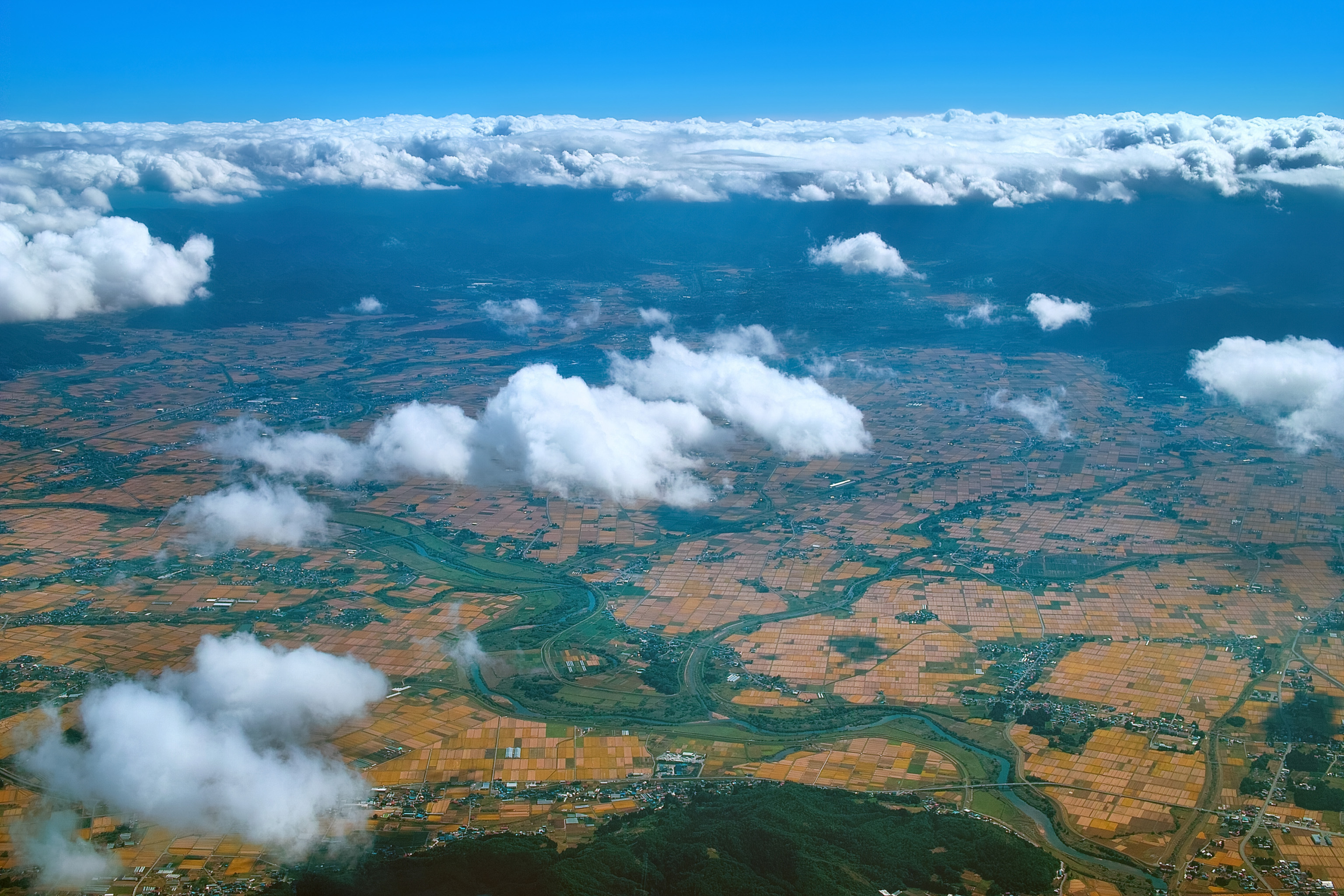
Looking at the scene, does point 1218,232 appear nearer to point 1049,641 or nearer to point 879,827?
point 1049,641

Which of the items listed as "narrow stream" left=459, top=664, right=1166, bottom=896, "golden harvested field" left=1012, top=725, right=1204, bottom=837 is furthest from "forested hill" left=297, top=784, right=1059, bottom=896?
"golden harvested field" left=1012, top=725, right=1204, bottom=837

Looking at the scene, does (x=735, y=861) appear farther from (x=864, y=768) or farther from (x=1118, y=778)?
(x=1118, y=778)

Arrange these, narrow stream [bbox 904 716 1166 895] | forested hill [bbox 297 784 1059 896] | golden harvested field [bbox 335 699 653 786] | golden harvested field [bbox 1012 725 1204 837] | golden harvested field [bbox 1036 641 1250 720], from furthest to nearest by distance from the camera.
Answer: golden harvested field [bbox 1036 641 1250 720] < golden harvested field [bbox 335 699 653 786] < golden harvested field [bbox 1012 725 1204 837] < narrow stream [bbox 904 716 1166 895] < forested hill [bbox 297 784 1059 896]

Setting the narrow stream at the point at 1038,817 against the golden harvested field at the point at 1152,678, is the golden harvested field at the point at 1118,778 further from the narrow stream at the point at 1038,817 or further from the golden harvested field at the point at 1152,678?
the golden harvested field at the point at 1152,678

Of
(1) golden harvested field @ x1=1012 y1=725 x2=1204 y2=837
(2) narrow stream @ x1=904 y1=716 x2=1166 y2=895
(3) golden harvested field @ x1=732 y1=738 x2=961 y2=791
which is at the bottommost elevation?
(3) golden harvested field @ x1=732 y1=738 x2=961 y2=791

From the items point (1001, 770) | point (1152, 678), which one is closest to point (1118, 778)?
point (1001, 770)

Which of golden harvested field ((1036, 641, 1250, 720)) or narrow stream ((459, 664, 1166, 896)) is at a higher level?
golden harvested field ((1036, 641, 1250, 720))

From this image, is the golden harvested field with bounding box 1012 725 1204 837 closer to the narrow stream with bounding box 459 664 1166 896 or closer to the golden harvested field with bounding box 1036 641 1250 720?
the narrow stream with bounding box 459 664 1166 896

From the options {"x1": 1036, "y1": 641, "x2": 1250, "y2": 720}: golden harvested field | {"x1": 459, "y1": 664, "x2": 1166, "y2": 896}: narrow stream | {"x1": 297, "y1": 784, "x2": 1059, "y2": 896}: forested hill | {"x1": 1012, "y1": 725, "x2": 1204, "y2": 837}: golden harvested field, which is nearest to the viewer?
{"x1": 297, "y1": 784, "x2": 1059, "y2": 896}: forested hill

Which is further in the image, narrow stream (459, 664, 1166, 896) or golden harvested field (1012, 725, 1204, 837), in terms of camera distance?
golden harvested field (1012, 725, 1204, 837)
